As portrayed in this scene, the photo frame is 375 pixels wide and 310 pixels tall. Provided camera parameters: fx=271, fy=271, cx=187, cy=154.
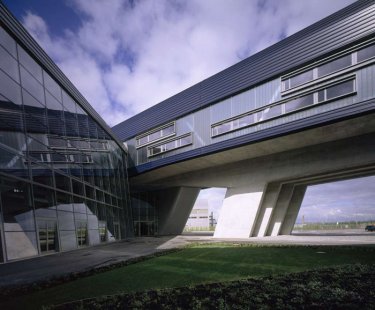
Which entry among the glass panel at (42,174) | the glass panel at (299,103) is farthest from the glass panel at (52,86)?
the glass panel at (299,103)

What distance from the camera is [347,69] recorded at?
1648 centimetres

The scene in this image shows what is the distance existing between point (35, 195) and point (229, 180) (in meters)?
19.4

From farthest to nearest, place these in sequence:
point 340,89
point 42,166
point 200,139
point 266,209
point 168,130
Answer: point 168,130
point 266,209
point 200,139
point 340,89
point 42,166

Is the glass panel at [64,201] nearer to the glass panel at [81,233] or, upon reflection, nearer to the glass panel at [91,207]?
the glass panel at [81,233]

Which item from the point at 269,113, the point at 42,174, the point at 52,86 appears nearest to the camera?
the point at 42,174

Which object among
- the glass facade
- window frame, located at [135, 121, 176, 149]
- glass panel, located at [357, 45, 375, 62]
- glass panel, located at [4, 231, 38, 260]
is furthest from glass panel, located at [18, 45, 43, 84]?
glass panel, located at [357, 45, 375, 62]

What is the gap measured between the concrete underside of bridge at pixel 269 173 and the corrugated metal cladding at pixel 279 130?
2.35 ft

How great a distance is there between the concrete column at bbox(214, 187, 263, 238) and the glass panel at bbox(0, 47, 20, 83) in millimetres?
20931

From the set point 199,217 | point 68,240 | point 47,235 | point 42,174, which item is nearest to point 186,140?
point 68,240

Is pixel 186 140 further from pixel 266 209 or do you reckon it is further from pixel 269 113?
pixel 266 209

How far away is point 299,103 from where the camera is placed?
18.5 m

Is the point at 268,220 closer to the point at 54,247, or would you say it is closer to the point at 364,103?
the point at 364,103

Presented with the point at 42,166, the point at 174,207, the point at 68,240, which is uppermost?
the point at 42,166

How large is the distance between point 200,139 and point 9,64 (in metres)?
15.8
